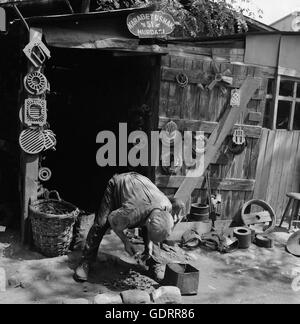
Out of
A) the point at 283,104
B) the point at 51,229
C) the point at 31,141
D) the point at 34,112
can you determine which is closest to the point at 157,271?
the point at 51,229

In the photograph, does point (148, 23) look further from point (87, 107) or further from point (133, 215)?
point (87, 107)

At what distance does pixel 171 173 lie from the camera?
23.5 ft

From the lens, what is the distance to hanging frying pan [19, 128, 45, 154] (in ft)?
19.2

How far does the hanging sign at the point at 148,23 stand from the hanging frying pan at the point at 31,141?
221cm

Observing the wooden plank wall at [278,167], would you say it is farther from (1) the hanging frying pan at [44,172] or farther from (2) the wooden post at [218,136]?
(1) the hanging frying pan at [44,172]

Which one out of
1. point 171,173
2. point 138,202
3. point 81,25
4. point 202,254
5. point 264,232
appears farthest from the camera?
point 264,232

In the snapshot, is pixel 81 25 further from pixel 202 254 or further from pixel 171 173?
pixel 202 254

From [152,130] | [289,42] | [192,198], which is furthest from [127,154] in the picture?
[289,42]

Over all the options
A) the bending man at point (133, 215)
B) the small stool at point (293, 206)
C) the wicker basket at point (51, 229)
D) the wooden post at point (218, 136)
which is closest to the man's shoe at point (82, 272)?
the bending man at point (133, 215)

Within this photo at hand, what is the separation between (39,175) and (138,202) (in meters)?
1.97

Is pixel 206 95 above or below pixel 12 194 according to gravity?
above

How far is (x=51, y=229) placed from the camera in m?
5.68

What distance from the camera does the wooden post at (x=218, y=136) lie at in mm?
7262

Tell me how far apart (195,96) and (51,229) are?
3.53m
